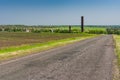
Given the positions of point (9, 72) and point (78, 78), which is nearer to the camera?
point (78, 78)

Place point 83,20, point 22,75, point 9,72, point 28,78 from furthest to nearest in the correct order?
point 83,20 < point 9,72 < point 22,75 < point 28,78

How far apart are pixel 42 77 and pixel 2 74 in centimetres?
195

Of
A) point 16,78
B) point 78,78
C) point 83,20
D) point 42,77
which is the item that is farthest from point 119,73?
point 83,20

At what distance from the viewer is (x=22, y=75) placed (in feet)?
43.2

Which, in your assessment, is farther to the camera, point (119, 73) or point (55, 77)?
point (119, 73)

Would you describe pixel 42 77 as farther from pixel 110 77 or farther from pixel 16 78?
pixel 110 77

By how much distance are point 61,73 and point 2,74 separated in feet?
9.28

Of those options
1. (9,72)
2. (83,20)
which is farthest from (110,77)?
(83,20)

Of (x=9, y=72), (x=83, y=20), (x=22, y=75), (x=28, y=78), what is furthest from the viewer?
(x=83, y=20)

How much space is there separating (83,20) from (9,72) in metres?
153

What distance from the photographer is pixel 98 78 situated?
12969 millimetres

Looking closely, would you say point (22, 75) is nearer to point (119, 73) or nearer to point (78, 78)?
point (78, 78)

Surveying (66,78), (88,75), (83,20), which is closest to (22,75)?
(66,78)

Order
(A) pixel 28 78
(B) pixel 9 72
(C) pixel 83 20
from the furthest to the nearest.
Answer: (C) pixel 83 20, (B) pixel 9 72, (A) pixel 28 78
